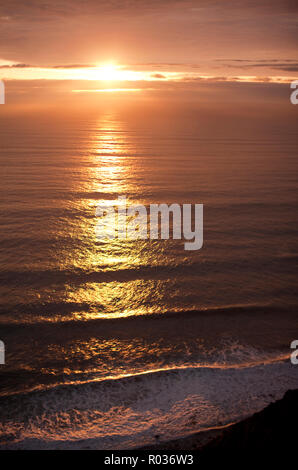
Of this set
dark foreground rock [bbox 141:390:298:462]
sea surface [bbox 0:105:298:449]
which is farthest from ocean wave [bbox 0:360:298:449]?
dark foreground rock [bbox 141:390:298:462]

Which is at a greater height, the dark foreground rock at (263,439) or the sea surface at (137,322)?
the sea surface at (137,322)

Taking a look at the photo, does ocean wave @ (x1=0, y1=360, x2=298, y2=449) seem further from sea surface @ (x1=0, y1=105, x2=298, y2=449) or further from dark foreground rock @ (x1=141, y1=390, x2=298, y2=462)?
dark foreground rock @ (x1=141, y1=390, x2=298, y2=462)

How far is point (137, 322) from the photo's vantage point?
40.8ft

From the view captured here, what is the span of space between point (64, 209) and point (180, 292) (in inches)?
482

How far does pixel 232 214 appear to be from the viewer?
2312cm

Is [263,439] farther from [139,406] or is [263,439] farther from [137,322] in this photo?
[137,322]

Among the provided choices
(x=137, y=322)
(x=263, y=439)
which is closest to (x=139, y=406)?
(x=263, y=439)

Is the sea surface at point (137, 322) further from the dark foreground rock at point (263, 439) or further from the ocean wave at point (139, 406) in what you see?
the dark foreground rock at point (263, 439)

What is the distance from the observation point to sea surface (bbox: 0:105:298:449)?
8.84 m

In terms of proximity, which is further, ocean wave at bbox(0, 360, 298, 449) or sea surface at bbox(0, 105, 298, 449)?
sea surface at bbox(0, 105, 298, 449)

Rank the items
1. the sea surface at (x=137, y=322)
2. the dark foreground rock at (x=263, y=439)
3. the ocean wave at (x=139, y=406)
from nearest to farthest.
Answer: the dark foreground rock at (x=263, y=439) < the ocean wave at (x=139, y=406) < the sea surface at (x=137, y=322)

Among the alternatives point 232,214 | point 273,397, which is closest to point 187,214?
point 232,214

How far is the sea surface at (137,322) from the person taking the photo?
29.0ft

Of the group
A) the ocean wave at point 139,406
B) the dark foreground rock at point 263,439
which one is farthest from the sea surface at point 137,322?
the dark foreground rock at point 263,439
